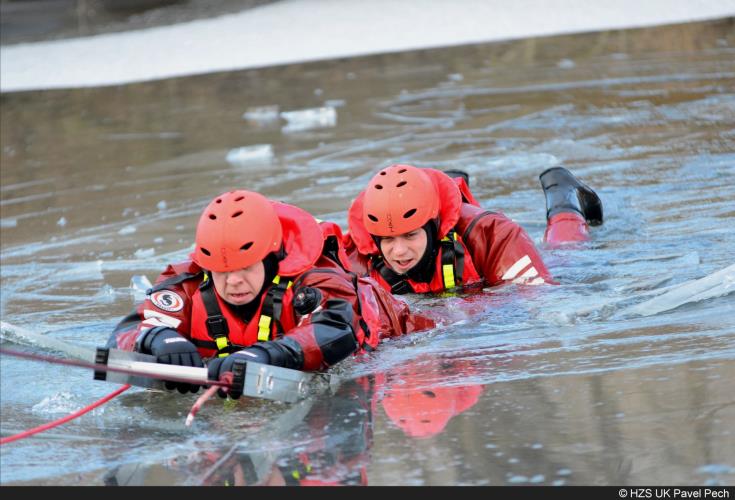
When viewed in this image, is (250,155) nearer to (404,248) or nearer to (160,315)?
(404,248)

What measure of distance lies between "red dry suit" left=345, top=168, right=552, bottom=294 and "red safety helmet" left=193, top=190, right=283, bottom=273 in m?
1.61

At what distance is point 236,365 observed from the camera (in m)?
4.68

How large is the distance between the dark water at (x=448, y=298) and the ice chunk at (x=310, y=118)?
0.04 meters

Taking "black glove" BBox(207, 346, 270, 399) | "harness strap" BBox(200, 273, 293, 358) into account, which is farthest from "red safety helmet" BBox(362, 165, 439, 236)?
"black glove" BBox(207, 346, 270, 399)

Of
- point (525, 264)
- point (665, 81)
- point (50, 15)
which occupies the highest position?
point (50, 15)

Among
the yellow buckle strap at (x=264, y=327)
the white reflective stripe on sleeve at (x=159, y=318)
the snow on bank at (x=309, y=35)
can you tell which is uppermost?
the snow on bank at (x=309, y=35)

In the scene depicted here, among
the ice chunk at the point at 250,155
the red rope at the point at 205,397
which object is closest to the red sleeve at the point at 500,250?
the red rope at the point at 205,397

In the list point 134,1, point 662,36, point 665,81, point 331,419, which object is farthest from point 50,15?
point 331,419

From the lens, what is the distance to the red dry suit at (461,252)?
6781 mm

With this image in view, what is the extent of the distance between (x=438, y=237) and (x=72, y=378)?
2.30 meters

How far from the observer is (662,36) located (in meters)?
17.2

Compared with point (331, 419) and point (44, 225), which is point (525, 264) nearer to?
point (331, 419)

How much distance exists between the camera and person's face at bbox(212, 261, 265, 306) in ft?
17.1

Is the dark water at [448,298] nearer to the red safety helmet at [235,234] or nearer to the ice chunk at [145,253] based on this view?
the ice chunk at [145,253]
